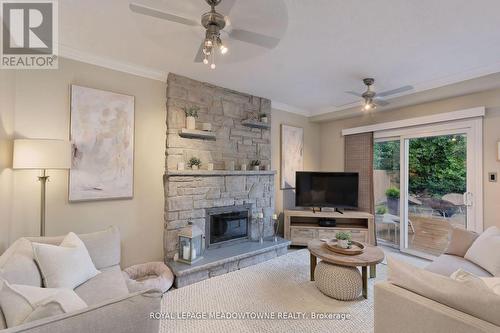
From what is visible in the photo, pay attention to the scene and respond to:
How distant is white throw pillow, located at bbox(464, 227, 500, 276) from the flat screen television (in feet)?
6.38

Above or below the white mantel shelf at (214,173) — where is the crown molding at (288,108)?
above

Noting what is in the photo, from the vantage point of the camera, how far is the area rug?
2.11 m

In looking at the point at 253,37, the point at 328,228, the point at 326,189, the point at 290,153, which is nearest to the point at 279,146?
the point at 290,153

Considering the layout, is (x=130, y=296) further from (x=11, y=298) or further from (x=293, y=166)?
(x=293, y=166)

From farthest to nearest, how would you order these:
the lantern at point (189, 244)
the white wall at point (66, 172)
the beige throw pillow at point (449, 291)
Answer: the lantern at point (189, 244) → the white wall at point (66, 172) → the beige throw pillow at point (449, 291)

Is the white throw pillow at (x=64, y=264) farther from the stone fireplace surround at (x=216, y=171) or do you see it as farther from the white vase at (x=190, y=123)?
the white vase at (x=190, y=123)

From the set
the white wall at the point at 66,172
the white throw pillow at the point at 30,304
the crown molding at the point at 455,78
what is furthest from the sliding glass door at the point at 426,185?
the white throw pillow at the point at 30,304

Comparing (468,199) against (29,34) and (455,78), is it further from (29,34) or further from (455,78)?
(29,34)

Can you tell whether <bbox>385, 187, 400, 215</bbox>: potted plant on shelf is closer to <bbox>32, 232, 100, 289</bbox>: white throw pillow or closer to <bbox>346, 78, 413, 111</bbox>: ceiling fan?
<bbox>346, 78, 413, 111</bbox>: ceiling fan

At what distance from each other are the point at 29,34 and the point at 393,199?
535 centimetres

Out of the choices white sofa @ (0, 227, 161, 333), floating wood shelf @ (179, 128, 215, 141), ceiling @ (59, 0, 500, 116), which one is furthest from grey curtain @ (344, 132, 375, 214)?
white sofa @ (0, 227, 161, 333)

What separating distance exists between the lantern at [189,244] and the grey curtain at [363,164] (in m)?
3.16

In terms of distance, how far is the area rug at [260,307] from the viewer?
2105 mm

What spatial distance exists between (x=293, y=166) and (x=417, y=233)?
7.75 ft
